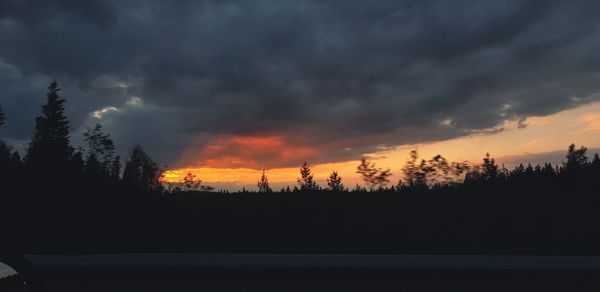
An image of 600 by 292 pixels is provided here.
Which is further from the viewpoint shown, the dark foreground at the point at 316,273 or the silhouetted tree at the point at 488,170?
the silhouetted tree at the point at 488,170

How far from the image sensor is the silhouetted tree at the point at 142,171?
18422 millimetres

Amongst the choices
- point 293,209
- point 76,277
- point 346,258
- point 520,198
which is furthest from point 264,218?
point 520,198

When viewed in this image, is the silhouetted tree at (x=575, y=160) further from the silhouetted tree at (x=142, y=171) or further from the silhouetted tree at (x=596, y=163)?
the silhouetted tree at (x=142, y=171)

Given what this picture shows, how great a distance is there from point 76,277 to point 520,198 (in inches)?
418

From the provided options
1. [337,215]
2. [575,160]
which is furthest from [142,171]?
[575,160]

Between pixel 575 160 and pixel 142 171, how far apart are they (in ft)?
46.8

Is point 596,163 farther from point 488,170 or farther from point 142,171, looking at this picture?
point 142,171

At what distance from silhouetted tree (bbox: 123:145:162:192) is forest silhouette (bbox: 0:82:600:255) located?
163 cm

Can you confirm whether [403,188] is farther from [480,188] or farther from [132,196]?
[132,196]

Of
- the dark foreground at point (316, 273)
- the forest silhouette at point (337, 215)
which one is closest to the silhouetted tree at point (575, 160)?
the forest silhouette at point (337, 215)

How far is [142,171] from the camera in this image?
755 inches

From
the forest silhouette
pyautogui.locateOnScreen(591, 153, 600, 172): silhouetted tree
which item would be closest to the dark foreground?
the forest silhouette

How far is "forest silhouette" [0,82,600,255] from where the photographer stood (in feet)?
42.1

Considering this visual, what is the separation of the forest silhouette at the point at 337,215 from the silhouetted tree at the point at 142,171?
163cm
